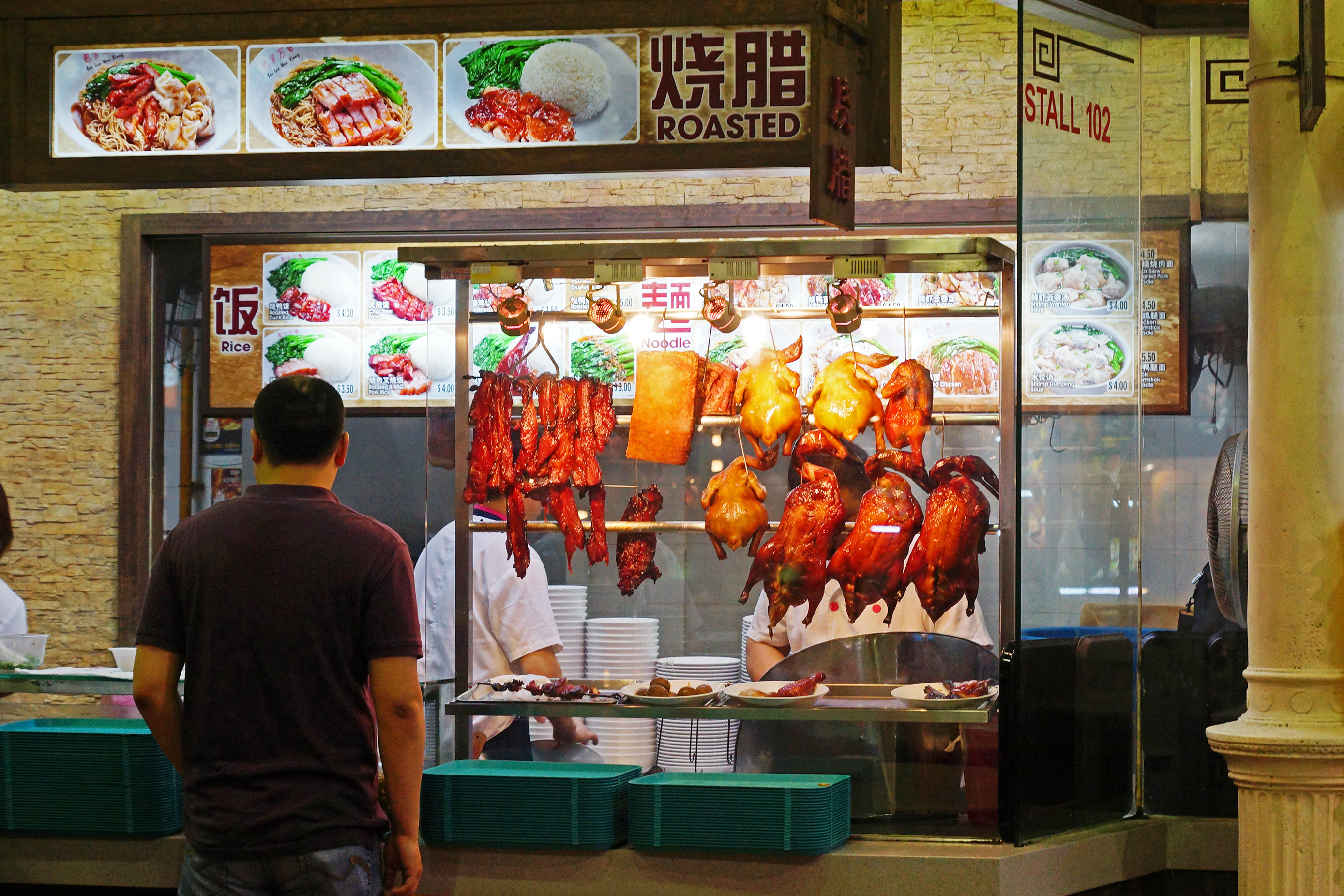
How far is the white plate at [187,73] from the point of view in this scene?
4.65m

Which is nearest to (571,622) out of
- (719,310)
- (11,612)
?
(719,310)

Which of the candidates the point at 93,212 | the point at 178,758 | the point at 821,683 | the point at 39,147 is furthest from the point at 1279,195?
the point at 93,212

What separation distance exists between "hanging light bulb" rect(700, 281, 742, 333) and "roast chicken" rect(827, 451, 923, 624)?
0.72 metres

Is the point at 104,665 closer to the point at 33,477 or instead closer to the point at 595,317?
the point at 33,477

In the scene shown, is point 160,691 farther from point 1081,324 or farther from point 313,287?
point 313,287

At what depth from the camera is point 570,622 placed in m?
5.23

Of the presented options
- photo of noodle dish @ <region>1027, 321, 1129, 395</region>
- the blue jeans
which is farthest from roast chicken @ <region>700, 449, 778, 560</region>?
the blue jeans

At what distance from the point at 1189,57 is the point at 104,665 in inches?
233

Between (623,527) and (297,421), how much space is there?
2220mm

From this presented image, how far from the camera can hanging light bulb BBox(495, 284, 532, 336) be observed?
5.14 metres

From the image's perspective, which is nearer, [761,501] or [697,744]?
[697,744]

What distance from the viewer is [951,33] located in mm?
6488

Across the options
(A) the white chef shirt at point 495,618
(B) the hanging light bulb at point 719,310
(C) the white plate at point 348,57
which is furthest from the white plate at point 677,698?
(C) the white plate at point 348,57

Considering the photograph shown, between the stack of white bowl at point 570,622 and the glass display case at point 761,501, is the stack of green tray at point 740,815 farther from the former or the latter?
the stack of white bowl at point 570,622
